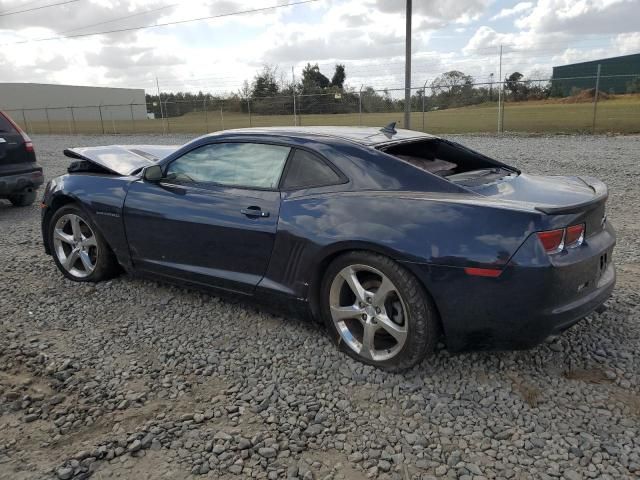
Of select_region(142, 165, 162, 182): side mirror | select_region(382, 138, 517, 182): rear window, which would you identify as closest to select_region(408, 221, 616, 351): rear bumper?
select_region(382, 138, 517, 182): rear window

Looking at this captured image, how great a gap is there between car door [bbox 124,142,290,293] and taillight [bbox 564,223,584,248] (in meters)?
1.65

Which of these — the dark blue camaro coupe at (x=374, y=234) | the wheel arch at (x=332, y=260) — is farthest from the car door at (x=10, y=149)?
the wheel arch at (x=332, y=260)

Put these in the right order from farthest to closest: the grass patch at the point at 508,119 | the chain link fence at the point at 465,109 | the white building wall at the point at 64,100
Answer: the white building wall at the point at 64,100 → the chain link fence at the point at 465,109 → the grass patch at the point at 508,119

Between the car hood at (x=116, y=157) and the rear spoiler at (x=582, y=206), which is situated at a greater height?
the car hood at (x=116, y=157)

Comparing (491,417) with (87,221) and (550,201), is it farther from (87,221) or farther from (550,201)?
(87,221)

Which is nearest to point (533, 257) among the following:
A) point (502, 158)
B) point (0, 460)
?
point (0, 460)

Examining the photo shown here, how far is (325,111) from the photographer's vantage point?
26688mm

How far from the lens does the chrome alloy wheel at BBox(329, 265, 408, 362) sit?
3023 millimetres

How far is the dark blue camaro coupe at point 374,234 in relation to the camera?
2707mm

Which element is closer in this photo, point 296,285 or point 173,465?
point 173,465

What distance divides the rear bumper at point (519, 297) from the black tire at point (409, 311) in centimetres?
7

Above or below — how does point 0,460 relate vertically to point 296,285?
below

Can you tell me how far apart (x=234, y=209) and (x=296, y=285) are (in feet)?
2.20

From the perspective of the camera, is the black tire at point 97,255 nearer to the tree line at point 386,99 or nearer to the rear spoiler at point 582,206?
the rear spoiler at point 582,206
